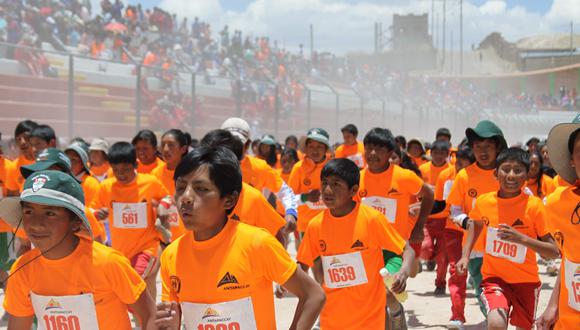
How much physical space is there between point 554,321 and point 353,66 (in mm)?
38810

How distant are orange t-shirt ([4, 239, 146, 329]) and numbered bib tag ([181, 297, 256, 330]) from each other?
14.6 inches

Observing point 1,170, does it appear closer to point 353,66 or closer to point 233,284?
point 233,284

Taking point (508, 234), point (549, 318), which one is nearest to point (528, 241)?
point (508, 234)

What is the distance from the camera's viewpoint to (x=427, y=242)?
10109mm

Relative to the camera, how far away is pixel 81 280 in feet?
11.4

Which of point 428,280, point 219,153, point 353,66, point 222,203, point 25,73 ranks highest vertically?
point 353,66

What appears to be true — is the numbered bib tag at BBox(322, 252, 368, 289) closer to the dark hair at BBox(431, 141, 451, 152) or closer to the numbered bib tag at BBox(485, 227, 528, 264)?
the numbered bib tag at BBox(485, 227, 528, 264)

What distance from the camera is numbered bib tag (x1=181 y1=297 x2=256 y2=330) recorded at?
3.22 meters

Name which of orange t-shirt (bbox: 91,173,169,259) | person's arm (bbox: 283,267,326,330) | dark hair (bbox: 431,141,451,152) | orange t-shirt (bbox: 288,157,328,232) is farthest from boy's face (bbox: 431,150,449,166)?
person's arm (bbox: 283,267,326,330)

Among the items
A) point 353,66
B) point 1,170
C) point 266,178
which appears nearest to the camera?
point 266,178

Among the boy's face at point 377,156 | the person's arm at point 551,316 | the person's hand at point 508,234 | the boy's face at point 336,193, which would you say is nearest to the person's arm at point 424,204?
the boy's face at point 377,156

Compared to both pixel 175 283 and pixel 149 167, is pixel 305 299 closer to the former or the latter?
pixel 175 283

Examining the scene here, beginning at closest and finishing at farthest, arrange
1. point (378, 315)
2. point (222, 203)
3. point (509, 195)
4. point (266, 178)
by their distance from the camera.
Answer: point (222, 203) < point (378, 315) < point (509, 195) < point (266, 178)

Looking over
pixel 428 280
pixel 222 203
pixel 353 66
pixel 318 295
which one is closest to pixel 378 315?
pixel 318 295
